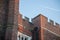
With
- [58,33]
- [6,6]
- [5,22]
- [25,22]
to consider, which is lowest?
[58,33]

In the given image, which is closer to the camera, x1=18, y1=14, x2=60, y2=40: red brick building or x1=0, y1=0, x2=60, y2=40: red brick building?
x1=0, y1=0, x2=60, y2=40: red brick building

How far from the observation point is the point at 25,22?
14.2m

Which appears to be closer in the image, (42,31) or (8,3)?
(8,3)

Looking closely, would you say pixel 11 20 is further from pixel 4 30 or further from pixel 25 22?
pixel 25 22

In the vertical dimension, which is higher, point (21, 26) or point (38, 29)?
point (21, 26)

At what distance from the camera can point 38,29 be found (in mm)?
14484

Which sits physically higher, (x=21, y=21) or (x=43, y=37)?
(x=21, y=21)

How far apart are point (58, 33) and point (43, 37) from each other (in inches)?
83.0

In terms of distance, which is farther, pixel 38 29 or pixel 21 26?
pixel 38 29

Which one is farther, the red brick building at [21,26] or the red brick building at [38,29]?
the red brick building at [38,29]

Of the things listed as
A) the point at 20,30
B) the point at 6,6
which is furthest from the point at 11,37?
the point at 20,30

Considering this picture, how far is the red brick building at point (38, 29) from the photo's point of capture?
13695 mm

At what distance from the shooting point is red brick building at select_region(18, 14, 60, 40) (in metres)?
13.7

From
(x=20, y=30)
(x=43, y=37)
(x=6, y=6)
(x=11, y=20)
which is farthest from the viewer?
(x=43, y=37)
